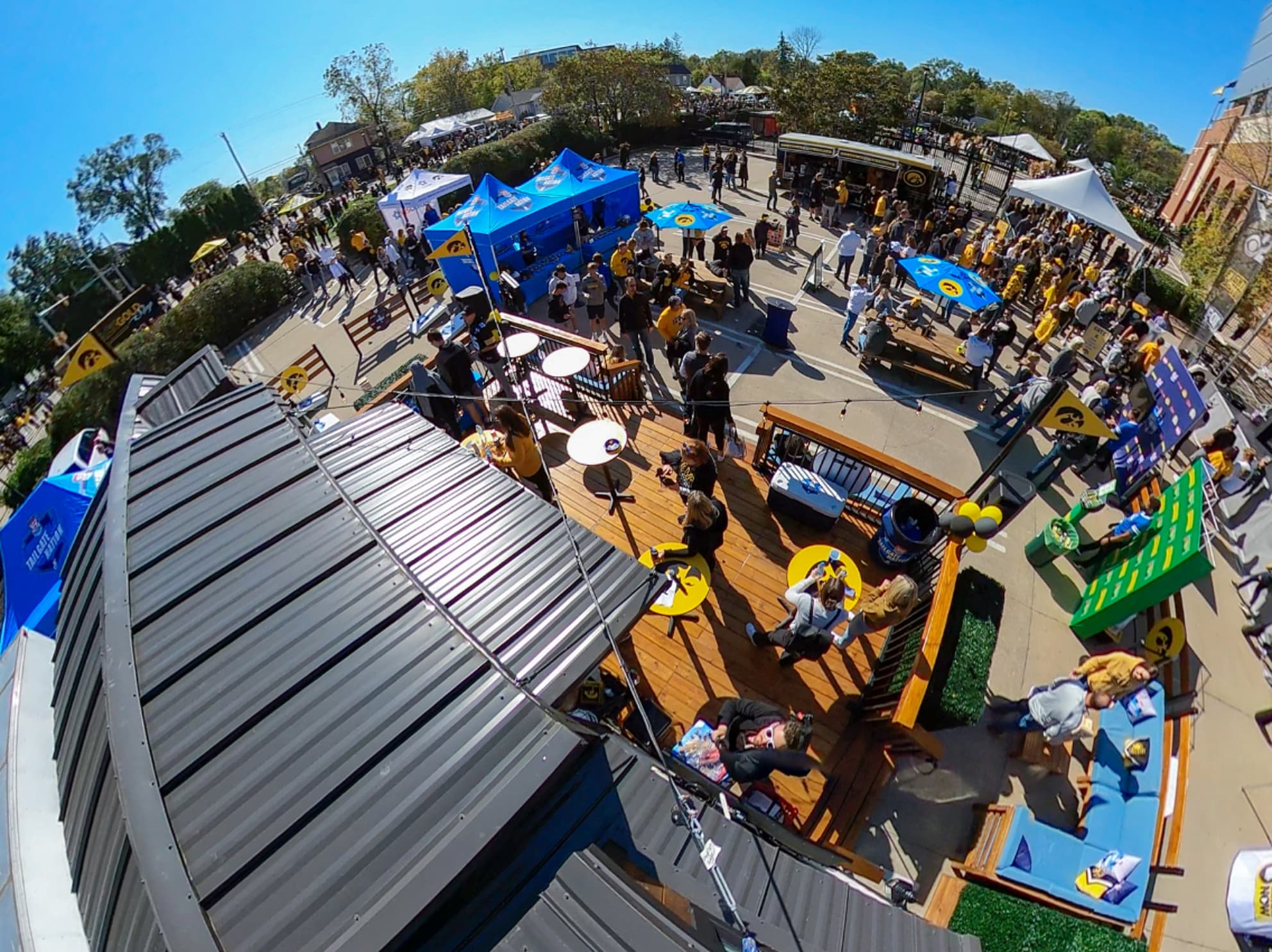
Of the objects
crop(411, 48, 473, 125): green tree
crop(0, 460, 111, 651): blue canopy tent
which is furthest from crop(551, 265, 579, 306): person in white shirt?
crop(411, 48, 473, 125): green tree

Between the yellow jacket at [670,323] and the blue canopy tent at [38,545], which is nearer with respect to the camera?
the blue canopy tent at [38,545]

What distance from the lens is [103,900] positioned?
8.05 ft

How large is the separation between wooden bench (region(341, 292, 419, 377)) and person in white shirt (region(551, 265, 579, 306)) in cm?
558

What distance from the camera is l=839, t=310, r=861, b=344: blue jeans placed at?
40.7ft

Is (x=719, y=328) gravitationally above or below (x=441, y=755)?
below

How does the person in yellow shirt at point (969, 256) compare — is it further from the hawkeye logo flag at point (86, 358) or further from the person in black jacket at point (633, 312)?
the hawkeye logo flag at point (86, 358)

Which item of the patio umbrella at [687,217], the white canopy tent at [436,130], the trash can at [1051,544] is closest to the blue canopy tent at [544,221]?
the patio umbrella at [687,217]

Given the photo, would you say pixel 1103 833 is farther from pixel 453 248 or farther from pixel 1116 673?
pixel 453 248

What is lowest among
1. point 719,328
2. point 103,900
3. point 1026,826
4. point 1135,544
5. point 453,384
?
point 1026,826

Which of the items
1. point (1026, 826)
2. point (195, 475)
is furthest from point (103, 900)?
point (1026, 826)

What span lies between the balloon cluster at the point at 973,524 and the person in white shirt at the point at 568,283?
10656 mm

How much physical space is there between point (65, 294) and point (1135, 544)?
2448 inches

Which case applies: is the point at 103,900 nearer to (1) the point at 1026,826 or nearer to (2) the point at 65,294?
(1) the point at 1026,826

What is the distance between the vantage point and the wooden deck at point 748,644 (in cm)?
510
